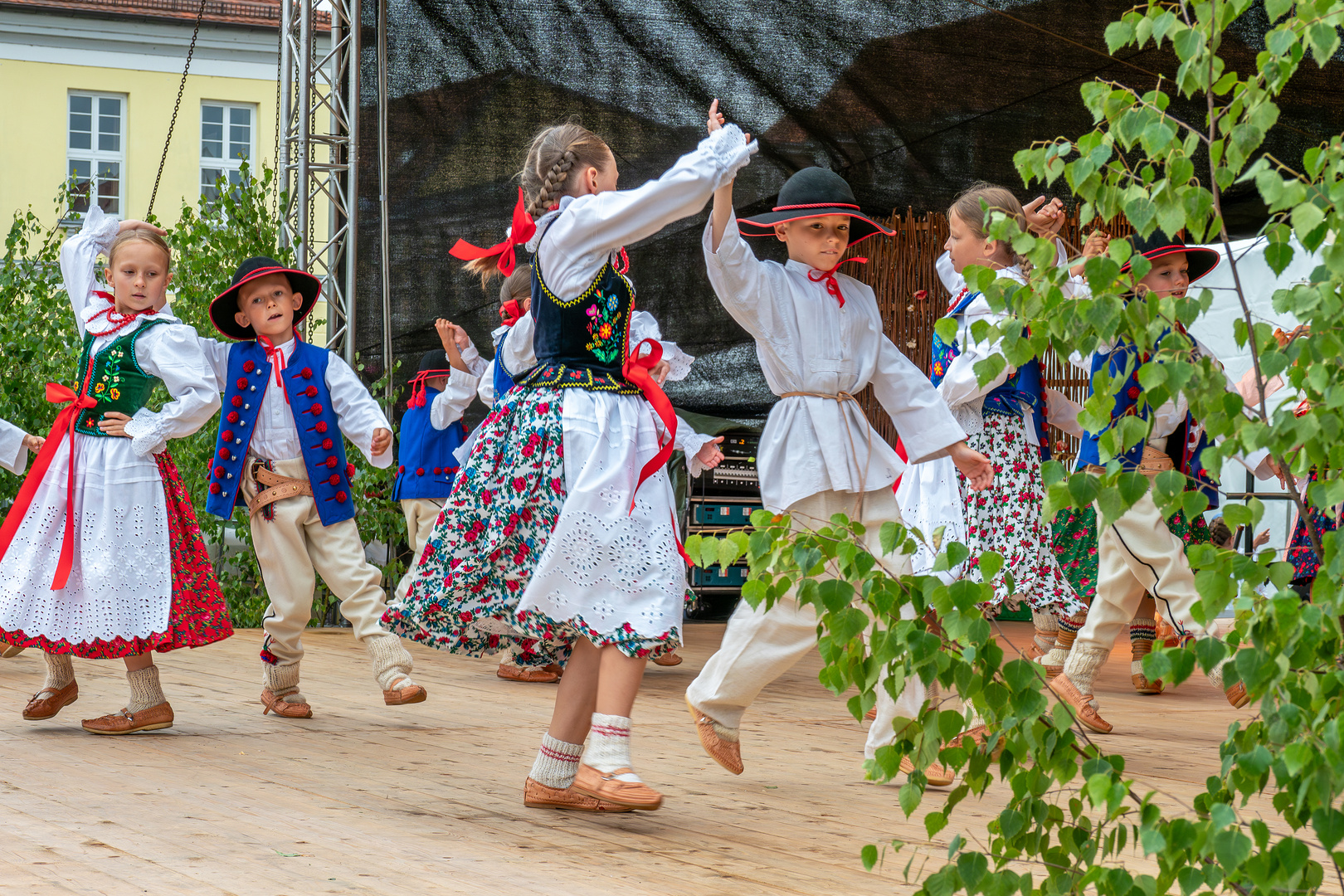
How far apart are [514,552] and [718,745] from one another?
0.68 meters

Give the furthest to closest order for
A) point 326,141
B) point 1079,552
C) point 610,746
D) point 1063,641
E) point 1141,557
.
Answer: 1. point 326,141
2. point 1063,641
3. point 1079,552
4. point 1141,557
5. point 610,746

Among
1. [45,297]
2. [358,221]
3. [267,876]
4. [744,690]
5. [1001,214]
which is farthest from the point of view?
[358,221]

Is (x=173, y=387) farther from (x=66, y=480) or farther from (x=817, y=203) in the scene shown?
(x=817, y=203)

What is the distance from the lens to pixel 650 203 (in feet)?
8.68

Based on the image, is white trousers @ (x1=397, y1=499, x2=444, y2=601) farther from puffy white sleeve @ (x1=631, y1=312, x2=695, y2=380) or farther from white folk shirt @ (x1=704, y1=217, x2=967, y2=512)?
white folk shirt @ (x1=704, y1=217, x2=967, y2=512)

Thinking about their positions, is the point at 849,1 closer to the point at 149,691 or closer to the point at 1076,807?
the point at 149,691

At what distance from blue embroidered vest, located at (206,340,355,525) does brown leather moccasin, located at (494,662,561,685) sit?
132 cm

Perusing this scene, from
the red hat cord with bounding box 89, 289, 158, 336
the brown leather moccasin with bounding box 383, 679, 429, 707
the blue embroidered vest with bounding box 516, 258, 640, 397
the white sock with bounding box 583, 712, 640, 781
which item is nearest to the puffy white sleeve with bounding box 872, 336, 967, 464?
the blue embroidered vest with bounding box 516, 258, 640, 397

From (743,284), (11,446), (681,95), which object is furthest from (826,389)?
(681,95)

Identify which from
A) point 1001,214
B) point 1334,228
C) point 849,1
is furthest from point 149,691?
point 849,1

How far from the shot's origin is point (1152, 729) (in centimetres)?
426

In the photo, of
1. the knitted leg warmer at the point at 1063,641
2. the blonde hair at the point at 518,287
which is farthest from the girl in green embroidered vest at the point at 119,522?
the knitted leg warmer at the point at 1063,641

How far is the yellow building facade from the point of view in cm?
1772

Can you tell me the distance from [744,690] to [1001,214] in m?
1.92
